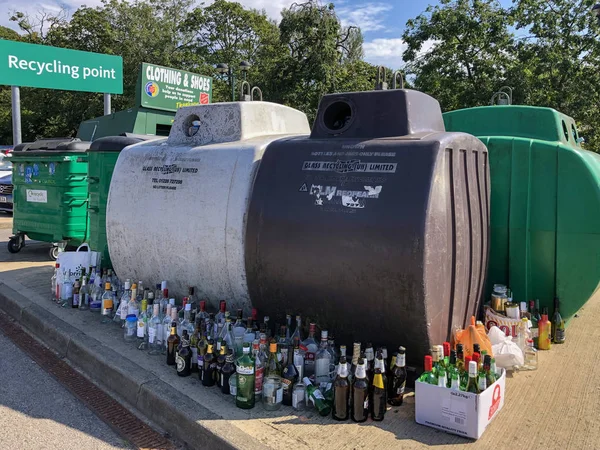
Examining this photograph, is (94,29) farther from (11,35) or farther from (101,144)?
(101,144)

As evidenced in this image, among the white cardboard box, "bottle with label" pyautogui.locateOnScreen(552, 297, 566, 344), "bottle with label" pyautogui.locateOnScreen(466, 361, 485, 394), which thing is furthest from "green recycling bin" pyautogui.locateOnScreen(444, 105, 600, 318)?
"bottle with label" pyautogui.locateOnScreen(466, 361, 485, 394)

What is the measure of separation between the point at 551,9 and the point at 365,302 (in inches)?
636

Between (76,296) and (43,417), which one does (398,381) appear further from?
(76,296)

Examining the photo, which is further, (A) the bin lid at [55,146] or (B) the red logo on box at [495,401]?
(A) the bin lid at [55,146]

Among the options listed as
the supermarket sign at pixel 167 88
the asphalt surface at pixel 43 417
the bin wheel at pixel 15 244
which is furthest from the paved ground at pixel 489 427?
the supermarket sign at pixel 167 88

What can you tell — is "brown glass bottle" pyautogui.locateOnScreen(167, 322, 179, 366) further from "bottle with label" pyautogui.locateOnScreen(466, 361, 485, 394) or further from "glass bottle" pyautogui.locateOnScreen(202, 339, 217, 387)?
"bottle with label" pyautogui.locateOnScreen(466, 361, 485, 394)

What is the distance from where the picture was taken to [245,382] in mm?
3416

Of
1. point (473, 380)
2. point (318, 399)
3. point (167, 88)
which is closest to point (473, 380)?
point (473, 380)

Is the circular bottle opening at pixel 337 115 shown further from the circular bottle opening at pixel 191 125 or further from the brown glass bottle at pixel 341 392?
the brown glass bottle at pixel 341 392

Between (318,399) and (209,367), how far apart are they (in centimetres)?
87

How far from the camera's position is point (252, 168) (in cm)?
436

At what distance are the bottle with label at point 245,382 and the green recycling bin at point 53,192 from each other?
205 inches

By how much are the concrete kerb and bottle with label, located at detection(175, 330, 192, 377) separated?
7.2 inches

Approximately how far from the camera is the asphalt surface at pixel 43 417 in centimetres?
333
